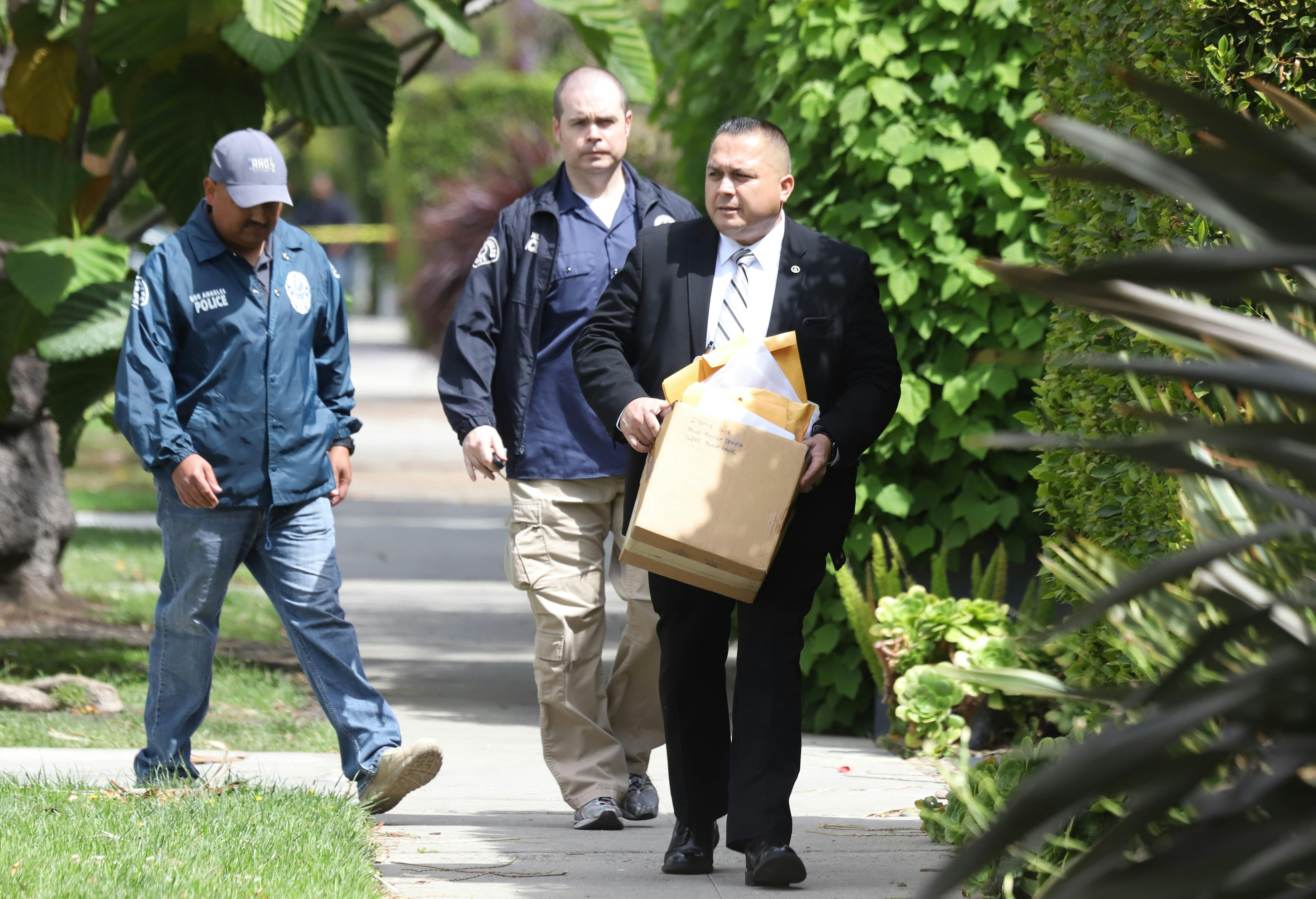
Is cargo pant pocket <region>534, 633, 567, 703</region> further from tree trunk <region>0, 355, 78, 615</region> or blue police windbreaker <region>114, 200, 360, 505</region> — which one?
tree trunk <region>0, 355, 78, 615</region>

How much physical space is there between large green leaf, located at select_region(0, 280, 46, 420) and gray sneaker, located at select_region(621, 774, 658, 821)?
11.3 ft

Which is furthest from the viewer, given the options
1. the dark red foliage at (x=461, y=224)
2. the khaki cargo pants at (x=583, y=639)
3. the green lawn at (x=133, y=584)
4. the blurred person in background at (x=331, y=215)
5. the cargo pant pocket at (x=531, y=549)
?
the blurred person in background at (x=331, y=215)

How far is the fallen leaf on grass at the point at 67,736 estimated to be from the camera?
5328 mm

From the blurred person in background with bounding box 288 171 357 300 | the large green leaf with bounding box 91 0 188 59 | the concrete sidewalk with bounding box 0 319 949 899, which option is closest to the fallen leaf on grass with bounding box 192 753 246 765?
the concrete sidewalk with bounding box 0 319 949 899

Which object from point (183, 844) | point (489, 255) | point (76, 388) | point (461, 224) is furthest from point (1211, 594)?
point (461, 224)

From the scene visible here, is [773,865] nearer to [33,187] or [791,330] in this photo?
[791,330]

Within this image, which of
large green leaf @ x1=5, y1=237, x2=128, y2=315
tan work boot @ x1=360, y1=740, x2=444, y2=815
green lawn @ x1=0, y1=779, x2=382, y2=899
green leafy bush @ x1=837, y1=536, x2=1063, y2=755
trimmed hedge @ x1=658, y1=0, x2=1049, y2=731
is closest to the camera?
green lawn @ x1=0, y1=779, x2=382, y2=899

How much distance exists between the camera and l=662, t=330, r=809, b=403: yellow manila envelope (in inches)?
146

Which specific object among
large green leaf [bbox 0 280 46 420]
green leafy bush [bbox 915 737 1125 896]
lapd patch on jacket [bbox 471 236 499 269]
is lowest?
green leafy bush [bbox 915 737 1125 896]

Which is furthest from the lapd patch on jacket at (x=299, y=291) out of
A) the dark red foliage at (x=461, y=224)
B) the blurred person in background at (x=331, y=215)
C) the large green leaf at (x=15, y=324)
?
the blurred person in background at (x=331, y=215)

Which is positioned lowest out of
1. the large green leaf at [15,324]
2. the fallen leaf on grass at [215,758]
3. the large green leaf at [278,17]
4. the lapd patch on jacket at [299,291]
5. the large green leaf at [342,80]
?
the fallen leaf on grass at [215,758]

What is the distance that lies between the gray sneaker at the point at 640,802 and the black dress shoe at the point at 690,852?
69cm

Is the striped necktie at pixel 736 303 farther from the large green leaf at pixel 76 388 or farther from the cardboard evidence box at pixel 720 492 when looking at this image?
the large green leaf at pixel 76 388

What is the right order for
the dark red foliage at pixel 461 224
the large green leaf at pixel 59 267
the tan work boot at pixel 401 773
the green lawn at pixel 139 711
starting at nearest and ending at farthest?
the tan work boot at pixel 401 773, the green lawn at pixel 139 711, the large green leaf at pixel 59 267, the dark red foliage at pixel 461 224
